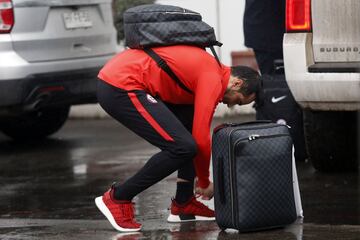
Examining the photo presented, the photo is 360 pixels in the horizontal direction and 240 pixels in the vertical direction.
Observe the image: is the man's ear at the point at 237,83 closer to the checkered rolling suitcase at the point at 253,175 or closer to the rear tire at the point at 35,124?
the checkered rolling suitcase at the point at 253,175

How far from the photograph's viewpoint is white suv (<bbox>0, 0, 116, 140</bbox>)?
8.31m

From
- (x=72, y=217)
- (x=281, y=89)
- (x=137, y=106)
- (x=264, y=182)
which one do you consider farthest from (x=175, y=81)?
(x=281, y=89)

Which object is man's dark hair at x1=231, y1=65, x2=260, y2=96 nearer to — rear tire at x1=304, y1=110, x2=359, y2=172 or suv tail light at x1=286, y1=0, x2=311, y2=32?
suv tail light at x1=286, y1=0, x2=311, y2=32

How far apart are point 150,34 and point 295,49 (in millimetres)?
1002

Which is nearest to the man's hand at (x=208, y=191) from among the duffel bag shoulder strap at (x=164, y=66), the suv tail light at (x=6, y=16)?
the duffel bag shoulder strap at (x=164, y=66)

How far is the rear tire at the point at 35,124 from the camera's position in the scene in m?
9.62

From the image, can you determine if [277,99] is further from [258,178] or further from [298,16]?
[258,178]

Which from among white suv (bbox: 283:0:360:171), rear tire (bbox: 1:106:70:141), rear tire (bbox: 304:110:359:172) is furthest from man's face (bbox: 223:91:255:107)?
rear tire (bbox: 1:106:70:141)

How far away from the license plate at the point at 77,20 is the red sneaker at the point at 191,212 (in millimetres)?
3169

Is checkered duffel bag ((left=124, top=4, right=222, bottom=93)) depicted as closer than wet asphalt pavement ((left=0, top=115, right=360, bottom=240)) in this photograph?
Yes

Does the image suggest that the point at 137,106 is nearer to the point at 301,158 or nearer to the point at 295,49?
the point at 295,49

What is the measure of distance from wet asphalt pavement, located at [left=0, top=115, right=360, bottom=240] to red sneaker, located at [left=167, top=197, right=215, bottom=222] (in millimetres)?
64

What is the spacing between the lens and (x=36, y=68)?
842cm

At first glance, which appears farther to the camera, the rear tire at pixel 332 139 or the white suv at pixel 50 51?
the white suv at pixel 50 51
